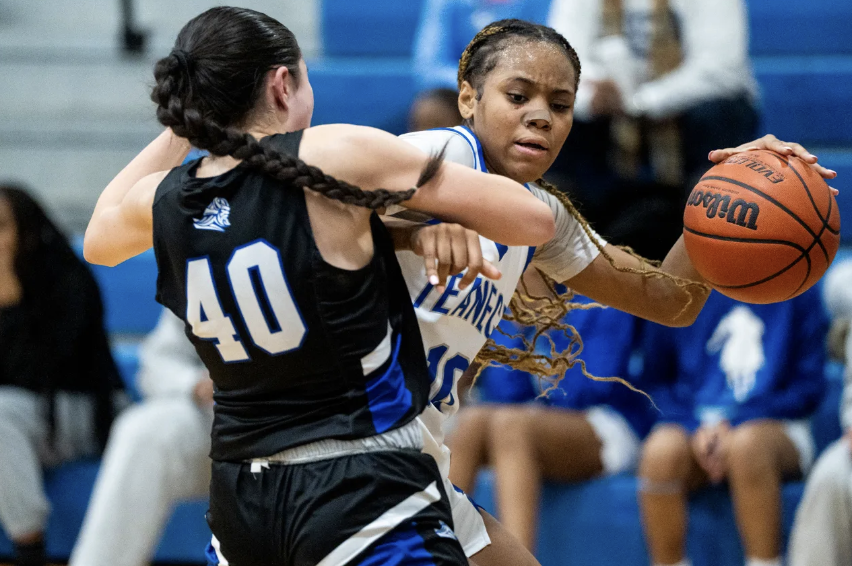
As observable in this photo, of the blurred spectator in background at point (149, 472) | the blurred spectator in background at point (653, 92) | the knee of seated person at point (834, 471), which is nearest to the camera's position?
the knee of seated person at point (834, 471)

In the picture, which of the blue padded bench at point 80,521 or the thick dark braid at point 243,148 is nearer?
the thick dark braid at point 243,148

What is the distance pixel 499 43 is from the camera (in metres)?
2.09

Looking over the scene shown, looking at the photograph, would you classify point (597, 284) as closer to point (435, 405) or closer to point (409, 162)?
point (435, 405)

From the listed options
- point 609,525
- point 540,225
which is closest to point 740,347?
point 609,525

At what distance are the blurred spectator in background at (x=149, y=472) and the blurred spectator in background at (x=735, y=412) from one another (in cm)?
164

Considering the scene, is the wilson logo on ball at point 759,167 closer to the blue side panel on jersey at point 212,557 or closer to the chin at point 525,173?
the chin at point 525,173

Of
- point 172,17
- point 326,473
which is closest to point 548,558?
point 326,473

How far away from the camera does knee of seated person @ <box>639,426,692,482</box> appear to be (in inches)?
142

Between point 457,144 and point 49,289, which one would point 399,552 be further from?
point 49,289

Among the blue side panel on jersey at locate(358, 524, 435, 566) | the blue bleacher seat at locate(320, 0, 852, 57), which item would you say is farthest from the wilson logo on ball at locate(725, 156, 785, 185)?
the blue bleacher seat at locate(320, 0, 852, 57)

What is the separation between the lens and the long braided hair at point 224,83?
169cm

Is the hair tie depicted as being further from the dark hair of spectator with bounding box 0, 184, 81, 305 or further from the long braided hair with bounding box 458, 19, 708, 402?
the dark hair of spectator with bounding box 0, 184, 81, 305

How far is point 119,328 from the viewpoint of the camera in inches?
201

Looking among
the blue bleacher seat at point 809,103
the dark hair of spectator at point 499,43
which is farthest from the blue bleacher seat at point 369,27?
the dark hair of spectator at point 499,43
